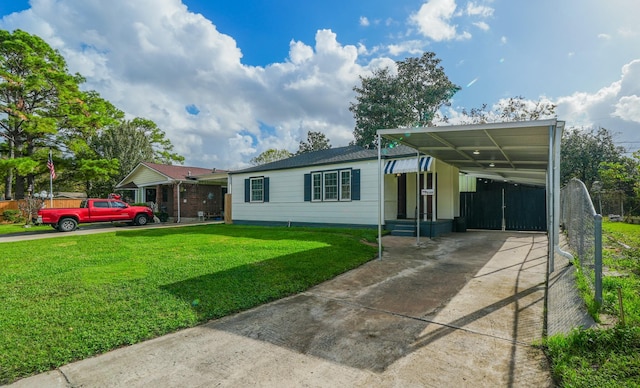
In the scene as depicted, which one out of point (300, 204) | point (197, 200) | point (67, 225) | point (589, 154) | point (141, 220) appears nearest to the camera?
point (300, 204)

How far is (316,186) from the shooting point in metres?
13.3

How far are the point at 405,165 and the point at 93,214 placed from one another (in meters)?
15.0

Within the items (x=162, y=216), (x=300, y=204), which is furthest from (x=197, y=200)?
(x=300, y=204)

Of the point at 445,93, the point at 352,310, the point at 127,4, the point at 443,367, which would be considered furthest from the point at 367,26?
the point at 445,93

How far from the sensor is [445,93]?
82.1 feet

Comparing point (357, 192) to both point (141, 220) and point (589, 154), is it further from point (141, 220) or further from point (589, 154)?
point (589, 154)

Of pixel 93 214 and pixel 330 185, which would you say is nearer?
pixel 330 185

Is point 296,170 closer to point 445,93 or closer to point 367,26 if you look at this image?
point 367,26

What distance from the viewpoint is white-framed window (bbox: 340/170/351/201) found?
12.3 meters

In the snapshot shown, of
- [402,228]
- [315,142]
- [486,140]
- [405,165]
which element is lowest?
[402,228]

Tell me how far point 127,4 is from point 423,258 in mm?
10918

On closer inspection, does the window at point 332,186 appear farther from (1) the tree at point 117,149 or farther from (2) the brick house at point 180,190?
(1) the tree at point 117,149

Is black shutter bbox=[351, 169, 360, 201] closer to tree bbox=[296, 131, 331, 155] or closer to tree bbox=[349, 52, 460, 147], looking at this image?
tree bbox=[349, 52, 460, 147]

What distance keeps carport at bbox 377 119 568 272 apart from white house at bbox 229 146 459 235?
7.31ft
